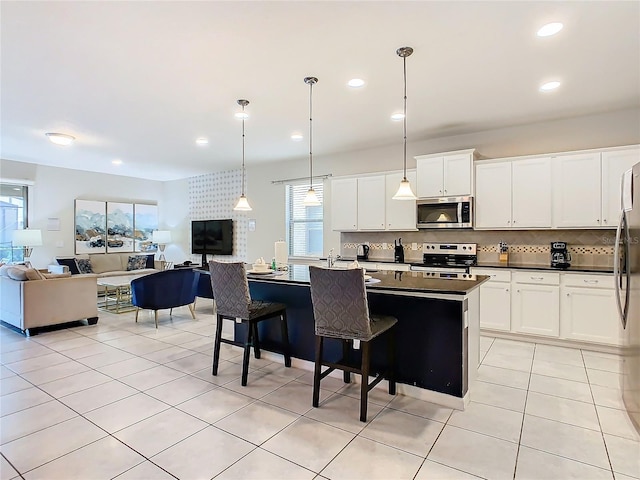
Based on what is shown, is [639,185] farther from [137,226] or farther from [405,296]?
[137,226]

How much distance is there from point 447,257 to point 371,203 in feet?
4.43

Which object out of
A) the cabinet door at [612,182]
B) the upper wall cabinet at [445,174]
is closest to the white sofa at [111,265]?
the upper wall cabinet at [445,174]

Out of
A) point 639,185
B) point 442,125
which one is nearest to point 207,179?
point 442,125

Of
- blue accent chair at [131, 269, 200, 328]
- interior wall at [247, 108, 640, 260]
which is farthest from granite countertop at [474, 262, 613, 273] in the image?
blue accent chair at [131, 269, 200, 328]

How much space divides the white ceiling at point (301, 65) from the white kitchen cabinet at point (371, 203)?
78 centimetres

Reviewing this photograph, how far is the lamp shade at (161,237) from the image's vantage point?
8477 mm

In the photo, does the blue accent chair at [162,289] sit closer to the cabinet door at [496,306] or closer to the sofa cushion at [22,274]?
the sofa cushion at [22,274]

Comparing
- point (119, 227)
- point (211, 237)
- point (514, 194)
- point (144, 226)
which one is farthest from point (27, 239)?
point (514, 194)

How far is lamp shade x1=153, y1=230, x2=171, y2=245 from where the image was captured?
848cm

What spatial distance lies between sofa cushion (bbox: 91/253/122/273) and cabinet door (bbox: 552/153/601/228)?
7.91 metres

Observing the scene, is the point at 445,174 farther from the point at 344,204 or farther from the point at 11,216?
the point at 11,216

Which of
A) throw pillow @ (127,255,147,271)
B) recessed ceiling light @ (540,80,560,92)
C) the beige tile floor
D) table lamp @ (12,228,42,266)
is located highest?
recessed ceiling light @ (540,80,560,92)

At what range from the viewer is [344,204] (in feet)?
18.9

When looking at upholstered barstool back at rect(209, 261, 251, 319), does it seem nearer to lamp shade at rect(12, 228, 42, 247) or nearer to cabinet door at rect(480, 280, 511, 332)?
cabinet door at rect(480, 280, 511, 332)
